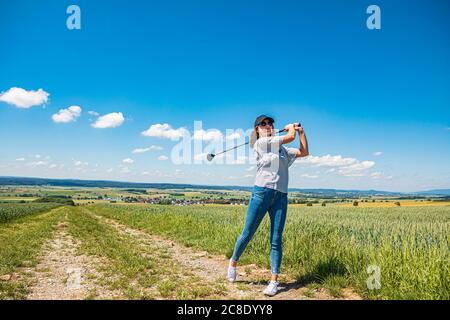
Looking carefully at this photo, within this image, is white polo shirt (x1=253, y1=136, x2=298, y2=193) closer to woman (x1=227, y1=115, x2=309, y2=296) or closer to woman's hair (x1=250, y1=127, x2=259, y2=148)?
woman (x1=227, y1=115, x2=309, y2=296)

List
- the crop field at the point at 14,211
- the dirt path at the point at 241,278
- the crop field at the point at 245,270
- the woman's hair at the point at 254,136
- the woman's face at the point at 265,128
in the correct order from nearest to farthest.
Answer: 1. the crop field at the point at 245,270
2. the dirt path at the point at 241,278
3. the woman's face at the point at 265,128
4. the woman's hair at the point at 254,136
5. the crop field at the point at 14,211

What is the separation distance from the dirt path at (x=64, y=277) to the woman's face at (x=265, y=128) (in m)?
3.24

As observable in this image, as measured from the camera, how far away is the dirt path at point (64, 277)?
4570 mm

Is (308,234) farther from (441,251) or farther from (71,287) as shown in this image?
(71,287)

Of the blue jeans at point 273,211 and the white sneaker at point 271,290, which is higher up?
the blue jeans at point 273,211

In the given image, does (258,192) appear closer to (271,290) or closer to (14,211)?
(271,290)

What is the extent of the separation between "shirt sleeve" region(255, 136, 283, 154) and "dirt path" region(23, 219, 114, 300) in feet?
9.91

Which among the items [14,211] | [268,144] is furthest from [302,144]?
[14,211]

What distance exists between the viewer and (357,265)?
5.05 m

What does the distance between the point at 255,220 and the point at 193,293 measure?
138 centimetres

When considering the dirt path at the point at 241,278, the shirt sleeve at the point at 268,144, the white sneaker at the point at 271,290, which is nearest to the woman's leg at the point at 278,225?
the white sneaker at the point at 271,290

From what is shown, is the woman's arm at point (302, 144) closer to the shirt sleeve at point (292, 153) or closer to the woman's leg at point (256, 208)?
the shirt sleeve at point (292, 153)
